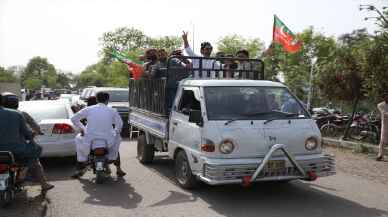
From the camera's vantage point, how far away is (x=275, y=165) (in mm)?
6438

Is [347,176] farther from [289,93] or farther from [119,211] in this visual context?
[119,211]

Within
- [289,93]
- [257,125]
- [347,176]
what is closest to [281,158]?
[257,125]

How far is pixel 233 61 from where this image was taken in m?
9.16

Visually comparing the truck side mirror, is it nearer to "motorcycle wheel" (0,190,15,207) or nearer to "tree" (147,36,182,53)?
"motorcycle wheel" (0,190,15,207)

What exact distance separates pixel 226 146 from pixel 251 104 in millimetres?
1082

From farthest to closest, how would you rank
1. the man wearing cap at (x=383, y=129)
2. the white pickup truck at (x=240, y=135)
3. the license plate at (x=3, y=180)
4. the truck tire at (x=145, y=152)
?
the man wearing cap at (x=383, y=129) → the truck tire at (x=145, y=152) → the white pickup truck at (x=240, y=135) → the license plate at (x=3, y=180)

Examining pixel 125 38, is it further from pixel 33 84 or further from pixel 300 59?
pixel 33 84

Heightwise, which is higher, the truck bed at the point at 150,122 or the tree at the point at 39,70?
the tree at the point at 39,70

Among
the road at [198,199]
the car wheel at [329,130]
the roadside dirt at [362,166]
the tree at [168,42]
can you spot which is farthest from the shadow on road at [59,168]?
the tree at [168,42]

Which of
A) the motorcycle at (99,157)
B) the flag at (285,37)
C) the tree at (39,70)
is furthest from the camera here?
the tree at (39,70)

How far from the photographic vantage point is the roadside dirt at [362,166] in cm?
909

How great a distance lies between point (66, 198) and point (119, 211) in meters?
1.18

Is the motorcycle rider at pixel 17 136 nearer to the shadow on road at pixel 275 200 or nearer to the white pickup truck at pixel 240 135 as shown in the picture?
the shadow on road at pixel 275 200

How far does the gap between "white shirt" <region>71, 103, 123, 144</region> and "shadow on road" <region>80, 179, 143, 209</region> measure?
780mm
